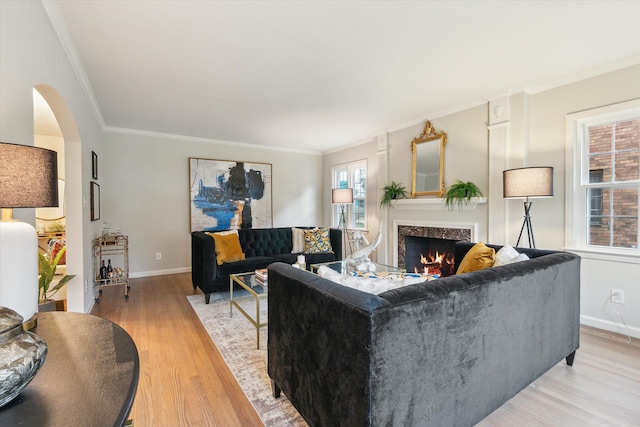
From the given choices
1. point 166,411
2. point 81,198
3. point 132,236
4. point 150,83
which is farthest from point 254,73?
point 132,236

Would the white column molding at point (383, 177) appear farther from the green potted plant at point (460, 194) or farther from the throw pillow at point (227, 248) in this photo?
the throw pillow at point (227, 248)

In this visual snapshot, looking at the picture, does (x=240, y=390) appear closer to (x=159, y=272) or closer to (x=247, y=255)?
(x=247, y=255)

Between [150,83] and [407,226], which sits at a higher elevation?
[150,83]

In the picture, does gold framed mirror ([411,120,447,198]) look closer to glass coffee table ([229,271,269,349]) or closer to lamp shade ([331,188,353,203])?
lamp shade ([331,188,353,203])

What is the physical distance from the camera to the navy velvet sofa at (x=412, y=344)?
1.13 meters

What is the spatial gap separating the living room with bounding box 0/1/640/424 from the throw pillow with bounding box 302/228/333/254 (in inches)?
37.7

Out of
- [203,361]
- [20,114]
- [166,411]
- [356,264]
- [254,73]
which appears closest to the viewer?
[20,114]

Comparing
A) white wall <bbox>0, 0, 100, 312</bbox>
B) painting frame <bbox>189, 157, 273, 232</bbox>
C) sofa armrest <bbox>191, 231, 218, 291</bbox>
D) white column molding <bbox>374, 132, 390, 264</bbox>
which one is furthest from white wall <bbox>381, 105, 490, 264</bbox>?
white wall <bbox>0, 0, 100, 312</bbox>

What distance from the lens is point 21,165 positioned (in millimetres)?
1046

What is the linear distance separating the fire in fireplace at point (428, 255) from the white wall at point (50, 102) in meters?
4.03

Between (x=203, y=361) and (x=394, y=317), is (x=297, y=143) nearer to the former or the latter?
(x=203, y=361)

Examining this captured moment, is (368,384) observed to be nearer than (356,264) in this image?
Yes

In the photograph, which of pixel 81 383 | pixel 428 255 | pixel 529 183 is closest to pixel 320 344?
pixel 81 383

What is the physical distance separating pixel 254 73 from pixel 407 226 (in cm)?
297
